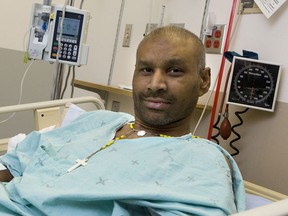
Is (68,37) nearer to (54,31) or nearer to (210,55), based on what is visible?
(54,31)

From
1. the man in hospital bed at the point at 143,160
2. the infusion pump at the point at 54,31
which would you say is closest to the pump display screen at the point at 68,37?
the infusion pump at the point at 54,31

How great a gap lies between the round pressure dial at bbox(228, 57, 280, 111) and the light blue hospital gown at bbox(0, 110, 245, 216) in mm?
756

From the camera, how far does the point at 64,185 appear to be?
1.05 meters

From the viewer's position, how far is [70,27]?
2.02 meters

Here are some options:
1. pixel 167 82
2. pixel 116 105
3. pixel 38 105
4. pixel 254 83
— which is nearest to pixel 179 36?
pixel 167 82

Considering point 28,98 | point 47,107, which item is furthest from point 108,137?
point 28,98

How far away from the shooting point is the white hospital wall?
184cm

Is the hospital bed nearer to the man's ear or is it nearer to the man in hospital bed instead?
the man in hospital bed

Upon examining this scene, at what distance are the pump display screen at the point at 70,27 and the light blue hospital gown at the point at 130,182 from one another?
3.03 ft

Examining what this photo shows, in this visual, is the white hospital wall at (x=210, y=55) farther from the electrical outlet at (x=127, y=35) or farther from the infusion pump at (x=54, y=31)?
the infusion pump at (x=54, y=31)

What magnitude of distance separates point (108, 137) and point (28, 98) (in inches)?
76.9

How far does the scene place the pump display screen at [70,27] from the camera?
2.00 meters

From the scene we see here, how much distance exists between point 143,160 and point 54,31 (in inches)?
46.4

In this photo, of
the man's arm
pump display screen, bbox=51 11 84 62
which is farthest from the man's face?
pump display screen, bbox=51 11 84 62
